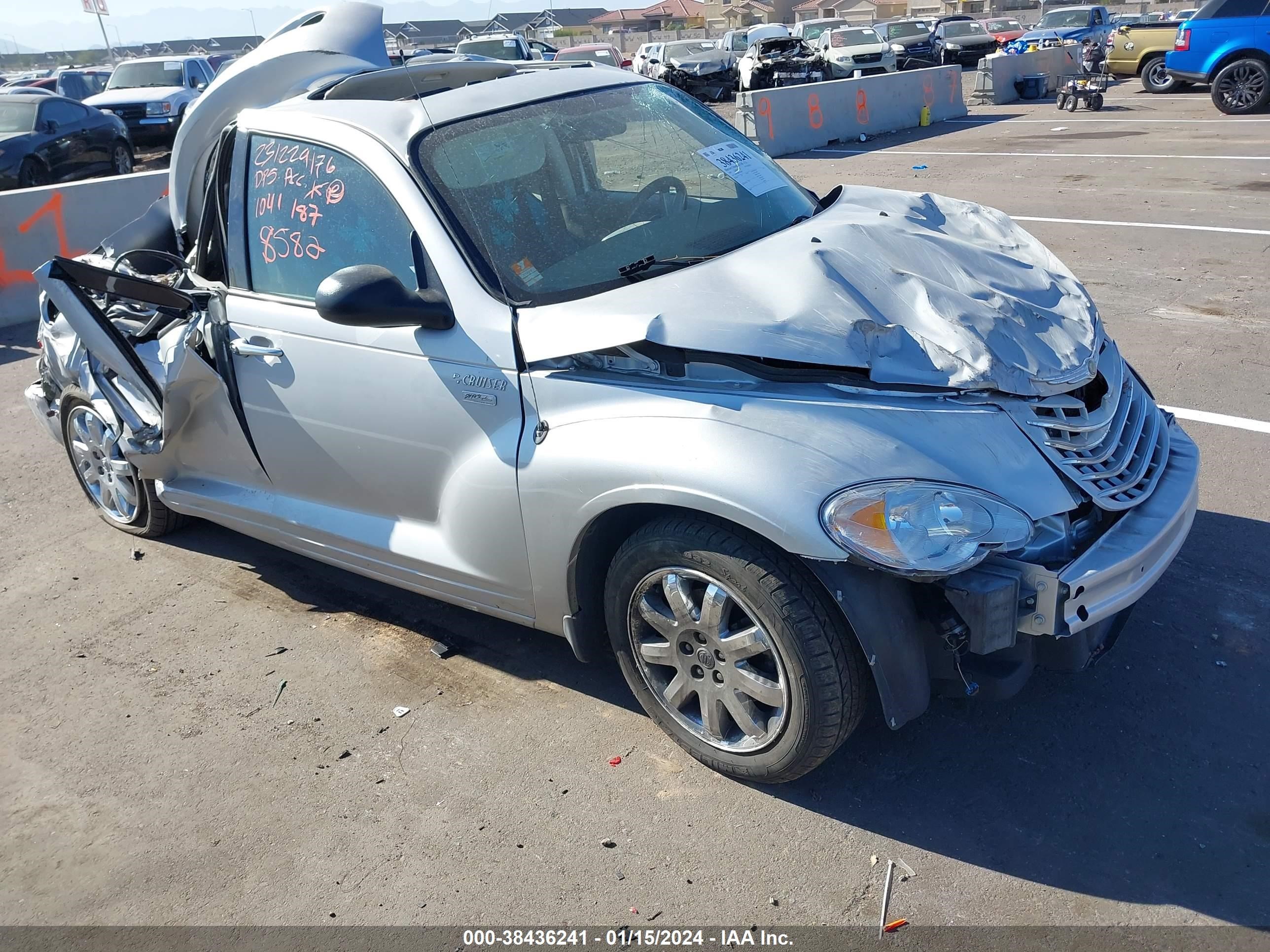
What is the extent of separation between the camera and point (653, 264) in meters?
3.41

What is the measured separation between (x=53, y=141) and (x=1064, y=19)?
2472 centimetres

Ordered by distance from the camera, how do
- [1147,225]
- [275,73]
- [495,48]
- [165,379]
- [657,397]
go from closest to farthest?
[657,397] < [165,379] < [275,73] < [1147,225] < [495,48]

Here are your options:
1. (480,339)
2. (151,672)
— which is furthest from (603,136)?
(151,672)

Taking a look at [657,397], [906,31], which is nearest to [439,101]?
[657,397]

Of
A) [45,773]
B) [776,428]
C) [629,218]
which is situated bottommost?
[45,773]

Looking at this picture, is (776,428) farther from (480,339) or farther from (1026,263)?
(1026,263)

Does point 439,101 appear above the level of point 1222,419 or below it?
above

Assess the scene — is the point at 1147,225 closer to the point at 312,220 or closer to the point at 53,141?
the point at 312,220

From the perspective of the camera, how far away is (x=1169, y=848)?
2750 millimetres

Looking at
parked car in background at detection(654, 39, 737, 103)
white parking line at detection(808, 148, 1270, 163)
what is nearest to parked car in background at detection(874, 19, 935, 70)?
parked car in background at detection(654, 39, 737, 103)

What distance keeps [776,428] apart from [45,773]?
2722 millimetres

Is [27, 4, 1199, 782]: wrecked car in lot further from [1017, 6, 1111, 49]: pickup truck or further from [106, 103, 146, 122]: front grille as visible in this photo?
[1017, 6, 1111, 49]: pickup truck

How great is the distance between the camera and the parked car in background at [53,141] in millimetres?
15320

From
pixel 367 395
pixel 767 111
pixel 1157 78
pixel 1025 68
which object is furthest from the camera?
pixel 1025 68
